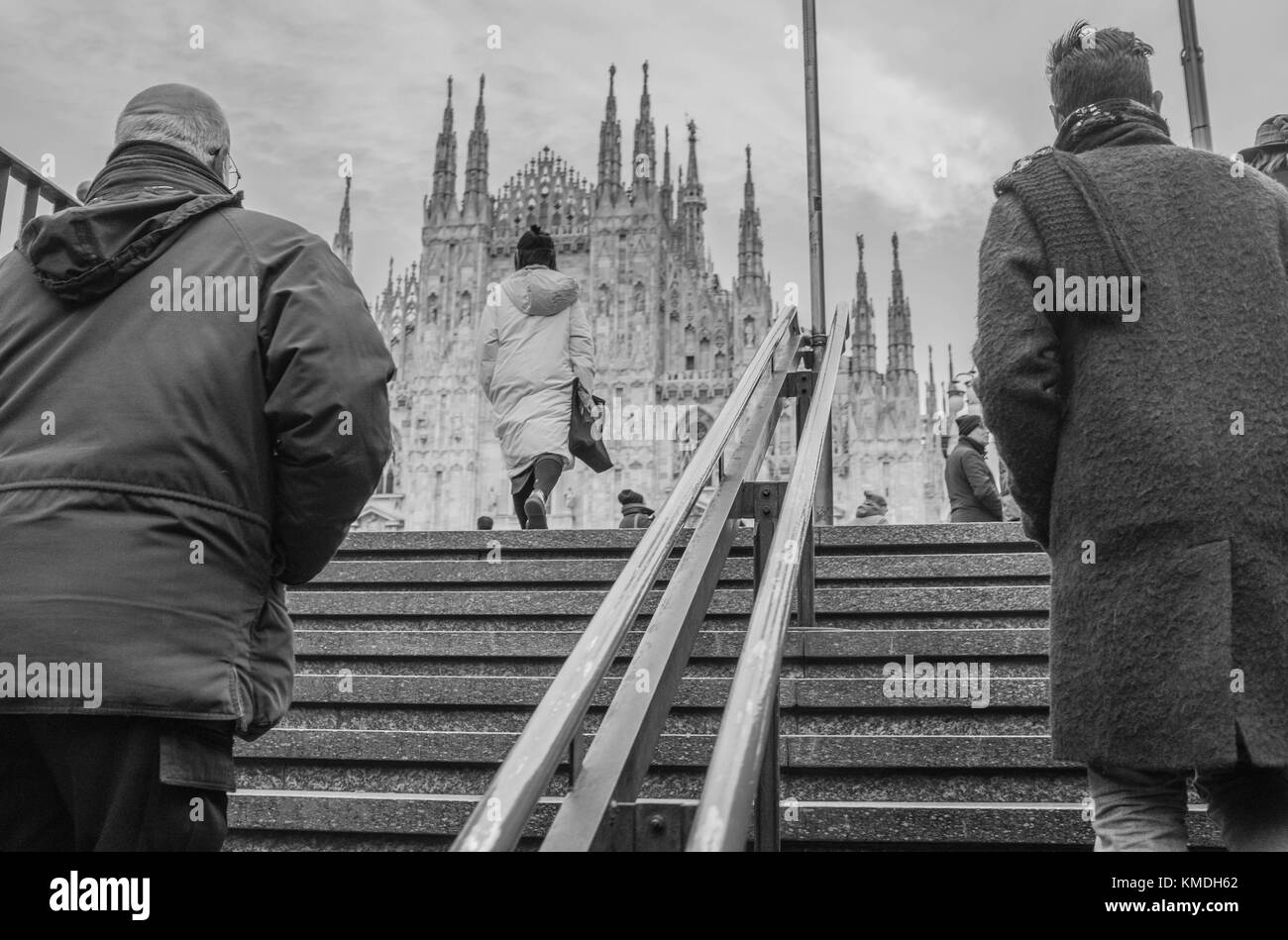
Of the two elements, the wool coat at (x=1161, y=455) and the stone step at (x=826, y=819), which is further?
the stone step at (x=826, y=819)

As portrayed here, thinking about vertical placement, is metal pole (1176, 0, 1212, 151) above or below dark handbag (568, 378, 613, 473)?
above

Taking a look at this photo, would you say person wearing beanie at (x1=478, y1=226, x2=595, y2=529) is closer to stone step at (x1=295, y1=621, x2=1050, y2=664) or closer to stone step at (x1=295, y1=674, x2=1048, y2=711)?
stone step at (x1=295, y1=621, x2=1050, y2=664)

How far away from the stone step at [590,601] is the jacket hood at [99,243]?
244 cm

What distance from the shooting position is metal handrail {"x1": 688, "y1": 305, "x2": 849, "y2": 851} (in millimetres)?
1802

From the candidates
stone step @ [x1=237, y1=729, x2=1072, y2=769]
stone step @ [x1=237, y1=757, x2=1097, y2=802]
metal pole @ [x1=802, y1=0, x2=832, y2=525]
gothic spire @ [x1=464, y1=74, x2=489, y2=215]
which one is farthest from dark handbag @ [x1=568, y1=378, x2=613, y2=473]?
gothic spire @ [x1=464, y1=74, x2=489, y2=215]

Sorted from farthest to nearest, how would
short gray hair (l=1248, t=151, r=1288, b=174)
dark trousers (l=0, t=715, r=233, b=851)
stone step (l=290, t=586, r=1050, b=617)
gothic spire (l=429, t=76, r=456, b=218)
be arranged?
gothic spire (l=429, t=76, r=456, b=218)
short gray hair (l=1248, t=151, r=1288, b=174)
stone step (l=290, t=586, r=1050, b=617)
dark trousers (l=0, t=715, r=233, b=851)

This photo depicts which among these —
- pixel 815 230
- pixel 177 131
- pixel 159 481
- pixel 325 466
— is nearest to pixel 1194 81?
pixel 815 230

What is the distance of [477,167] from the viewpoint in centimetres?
3111

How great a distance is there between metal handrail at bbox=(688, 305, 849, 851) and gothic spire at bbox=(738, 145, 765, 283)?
28095 mm

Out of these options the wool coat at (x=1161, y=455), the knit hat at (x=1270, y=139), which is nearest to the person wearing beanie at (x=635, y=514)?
the knit hat at (x=1270, y=139)

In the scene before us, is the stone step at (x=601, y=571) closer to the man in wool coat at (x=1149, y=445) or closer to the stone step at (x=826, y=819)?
the stone step at (x=826, y=819)

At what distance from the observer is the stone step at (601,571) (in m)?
5.03

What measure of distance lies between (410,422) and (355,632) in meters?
25.6

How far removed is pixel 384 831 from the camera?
3469mm
